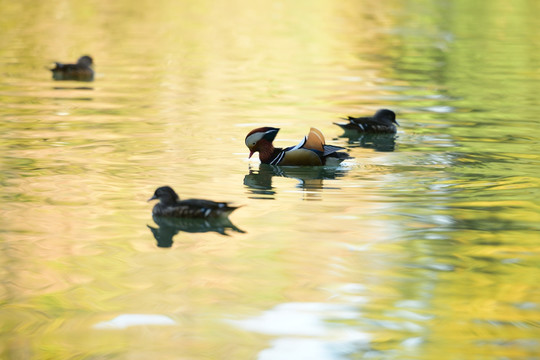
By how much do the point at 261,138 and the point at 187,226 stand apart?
3.33 metres

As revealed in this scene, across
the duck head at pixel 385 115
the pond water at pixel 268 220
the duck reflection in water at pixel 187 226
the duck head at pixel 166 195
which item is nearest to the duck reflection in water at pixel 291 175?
the pond water at pixel 268 220

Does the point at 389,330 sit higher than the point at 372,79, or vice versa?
the point at 372,79

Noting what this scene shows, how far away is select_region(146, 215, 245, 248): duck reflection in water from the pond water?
40mm

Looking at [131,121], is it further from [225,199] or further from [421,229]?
[421,229]

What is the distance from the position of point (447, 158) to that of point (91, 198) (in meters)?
5.18

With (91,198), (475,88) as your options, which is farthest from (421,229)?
(475,88)

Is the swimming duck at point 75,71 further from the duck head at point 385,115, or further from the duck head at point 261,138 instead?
the duck head at point 261,138

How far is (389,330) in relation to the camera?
7.46 m

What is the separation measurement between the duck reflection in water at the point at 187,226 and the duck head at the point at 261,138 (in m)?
2.96

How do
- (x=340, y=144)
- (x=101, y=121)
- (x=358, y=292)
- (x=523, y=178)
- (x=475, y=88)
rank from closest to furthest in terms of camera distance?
(x=358, y=292) → (x=523, y=178) → (x=340, y=144) → (x=101, y=121) → (x=475, y=88)

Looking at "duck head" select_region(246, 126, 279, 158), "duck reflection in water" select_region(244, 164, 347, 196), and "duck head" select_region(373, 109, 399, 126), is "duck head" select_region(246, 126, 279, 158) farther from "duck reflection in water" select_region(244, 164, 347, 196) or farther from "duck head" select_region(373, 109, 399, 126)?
"duck head" select_region(373, 109, 399, 126)

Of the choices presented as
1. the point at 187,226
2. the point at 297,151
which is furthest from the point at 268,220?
the point at 297,151

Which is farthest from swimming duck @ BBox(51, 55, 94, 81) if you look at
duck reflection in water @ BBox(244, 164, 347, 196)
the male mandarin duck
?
duck reflection in water @ BBox(244, 164, 347, 196)

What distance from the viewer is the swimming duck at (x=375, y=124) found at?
642 inches
